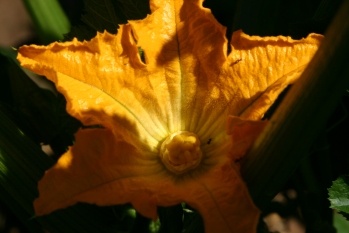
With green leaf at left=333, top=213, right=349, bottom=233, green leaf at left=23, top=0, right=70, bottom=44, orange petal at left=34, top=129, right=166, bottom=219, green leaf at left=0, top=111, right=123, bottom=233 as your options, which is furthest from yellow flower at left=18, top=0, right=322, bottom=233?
green leaf at left=333, top=213, right=349, bottom=233

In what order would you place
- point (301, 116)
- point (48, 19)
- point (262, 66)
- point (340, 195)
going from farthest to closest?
point (48, 19) → point (340, 195) → point (262, 66) → point (301, 116)

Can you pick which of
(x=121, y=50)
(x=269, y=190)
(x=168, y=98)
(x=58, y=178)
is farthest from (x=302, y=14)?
(x=58, y=178)

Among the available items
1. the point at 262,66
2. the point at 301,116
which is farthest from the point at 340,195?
the point at 301,116

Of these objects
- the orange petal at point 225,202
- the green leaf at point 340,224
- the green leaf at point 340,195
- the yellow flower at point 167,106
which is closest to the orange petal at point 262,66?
the yellow flower at point 167,106

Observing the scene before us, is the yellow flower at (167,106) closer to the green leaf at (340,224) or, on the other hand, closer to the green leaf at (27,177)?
the green leaf at (27,177)

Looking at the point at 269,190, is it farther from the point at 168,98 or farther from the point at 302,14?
the point at 302,14

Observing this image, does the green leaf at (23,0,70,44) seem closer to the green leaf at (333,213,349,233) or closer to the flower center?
the flower center

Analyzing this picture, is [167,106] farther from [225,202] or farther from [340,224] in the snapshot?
[340,224]
